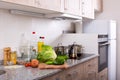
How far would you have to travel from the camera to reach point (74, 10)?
272 cm

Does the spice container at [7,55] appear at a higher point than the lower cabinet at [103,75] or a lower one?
higher

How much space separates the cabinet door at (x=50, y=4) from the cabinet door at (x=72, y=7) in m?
0.16

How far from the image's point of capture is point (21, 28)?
2.32 m

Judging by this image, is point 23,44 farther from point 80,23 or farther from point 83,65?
point 80,23

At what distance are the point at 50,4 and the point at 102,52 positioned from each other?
1424 millimetres

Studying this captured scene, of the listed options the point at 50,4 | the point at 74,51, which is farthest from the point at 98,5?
the point at 50,4

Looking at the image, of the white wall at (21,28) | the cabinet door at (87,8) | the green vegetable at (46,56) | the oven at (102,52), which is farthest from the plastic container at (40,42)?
the oven at (102,52)

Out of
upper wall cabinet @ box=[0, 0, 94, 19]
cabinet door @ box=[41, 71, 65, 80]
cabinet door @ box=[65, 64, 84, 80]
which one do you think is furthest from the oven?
cabinet door @ box=[41, 71, 65, 80]

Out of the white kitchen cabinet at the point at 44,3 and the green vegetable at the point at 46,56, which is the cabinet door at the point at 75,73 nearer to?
the green vegetable at the point at 46,56

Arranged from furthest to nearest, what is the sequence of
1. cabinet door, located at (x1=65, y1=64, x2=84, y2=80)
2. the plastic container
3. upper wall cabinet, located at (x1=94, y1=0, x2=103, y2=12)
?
upper wall cabinet, located at (x1=94, y1=0, x2=103, y2=12), the plastic container, cabinet door, located at (x1=65, y1=64, x2=84, y2=80)

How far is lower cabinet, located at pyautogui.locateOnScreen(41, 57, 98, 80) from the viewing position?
70.6 inches

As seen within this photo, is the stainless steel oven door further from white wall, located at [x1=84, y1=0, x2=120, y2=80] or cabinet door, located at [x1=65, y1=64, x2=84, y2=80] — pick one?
cabinet door, located at [x1=65, y1=64, x2=84, y2=80]

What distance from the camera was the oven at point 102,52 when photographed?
3.02 m

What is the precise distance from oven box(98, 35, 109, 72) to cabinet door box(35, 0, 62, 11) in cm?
99
